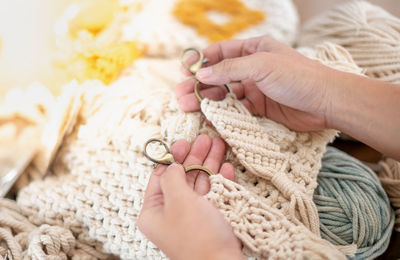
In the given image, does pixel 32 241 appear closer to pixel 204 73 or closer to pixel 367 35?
pixel 204 73

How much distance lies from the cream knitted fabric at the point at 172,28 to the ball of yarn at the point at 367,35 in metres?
0.12

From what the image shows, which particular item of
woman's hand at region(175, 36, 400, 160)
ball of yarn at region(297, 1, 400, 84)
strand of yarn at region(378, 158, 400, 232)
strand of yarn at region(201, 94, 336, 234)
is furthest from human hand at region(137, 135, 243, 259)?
ball of yarn at region(297, 1, 400, 84)

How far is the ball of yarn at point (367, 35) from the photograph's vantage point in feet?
2.65

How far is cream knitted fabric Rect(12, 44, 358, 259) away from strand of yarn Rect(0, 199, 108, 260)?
2cm

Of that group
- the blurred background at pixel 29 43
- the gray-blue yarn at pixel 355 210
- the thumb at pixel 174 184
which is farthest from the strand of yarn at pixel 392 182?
the blurred background at pixel 29 43

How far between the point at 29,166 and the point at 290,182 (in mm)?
656

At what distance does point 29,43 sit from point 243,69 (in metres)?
0.61

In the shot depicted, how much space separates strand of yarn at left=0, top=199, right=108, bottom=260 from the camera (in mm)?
648

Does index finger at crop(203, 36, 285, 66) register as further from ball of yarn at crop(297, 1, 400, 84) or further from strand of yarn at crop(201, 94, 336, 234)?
ball of yarn at crop(297, 1, 400, 84)

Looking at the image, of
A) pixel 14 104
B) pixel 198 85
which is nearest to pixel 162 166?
pixel 198 85

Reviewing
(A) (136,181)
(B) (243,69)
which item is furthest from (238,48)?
(A) (136,181)

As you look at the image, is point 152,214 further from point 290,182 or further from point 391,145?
point 391,145

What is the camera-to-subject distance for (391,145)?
649 millimetres

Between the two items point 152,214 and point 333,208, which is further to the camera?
point 333,208
